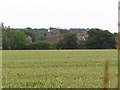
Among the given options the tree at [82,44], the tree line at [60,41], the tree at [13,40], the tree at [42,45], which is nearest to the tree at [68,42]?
the tree line at [60,41]

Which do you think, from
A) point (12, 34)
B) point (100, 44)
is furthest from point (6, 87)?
point (12, 34)

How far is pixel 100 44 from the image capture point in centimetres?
8569

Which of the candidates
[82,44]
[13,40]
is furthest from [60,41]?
[13,40]

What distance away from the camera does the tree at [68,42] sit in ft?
268

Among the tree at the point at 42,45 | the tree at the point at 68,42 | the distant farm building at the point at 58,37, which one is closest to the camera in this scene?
the distant farm building at the point at 58,37

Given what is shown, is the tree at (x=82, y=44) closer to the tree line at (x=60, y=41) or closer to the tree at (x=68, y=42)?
the tree line at (x=60, y=41)

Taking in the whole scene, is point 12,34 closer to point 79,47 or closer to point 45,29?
point 45,29

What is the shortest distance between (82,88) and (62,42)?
79.6 metres

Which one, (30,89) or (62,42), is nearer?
(30,89)

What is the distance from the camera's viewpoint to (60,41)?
290ft

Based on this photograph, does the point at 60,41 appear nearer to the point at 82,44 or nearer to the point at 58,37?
the point at 82,44

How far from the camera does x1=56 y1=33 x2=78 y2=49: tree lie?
268ft

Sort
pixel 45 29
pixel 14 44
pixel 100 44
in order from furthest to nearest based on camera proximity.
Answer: pixel 45 29
pixel 14 44
pixel 100 44

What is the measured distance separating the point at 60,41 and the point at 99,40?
1147 cm
